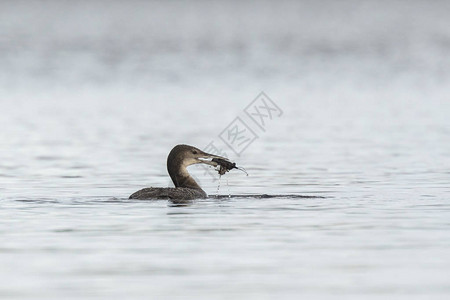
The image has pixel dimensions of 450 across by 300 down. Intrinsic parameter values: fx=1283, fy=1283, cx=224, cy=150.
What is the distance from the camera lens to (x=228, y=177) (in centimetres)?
1970

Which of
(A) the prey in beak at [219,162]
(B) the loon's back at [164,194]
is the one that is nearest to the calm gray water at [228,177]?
(B) the loon's back at [164,194]

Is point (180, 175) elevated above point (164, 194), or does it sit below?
above

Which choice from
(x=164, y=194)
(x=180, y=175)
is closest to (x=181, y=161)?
(x=180, y=175)

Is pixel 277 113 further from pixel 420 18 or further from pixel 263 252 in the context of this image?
pixel 420 18

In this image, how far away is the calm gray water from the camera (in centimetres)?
1043

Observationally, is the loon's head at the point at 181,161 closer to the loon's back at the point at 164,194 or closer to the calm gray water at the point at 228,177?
the calm gray water at the point at 228,177

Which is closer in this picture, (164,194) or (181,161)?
(164,194)

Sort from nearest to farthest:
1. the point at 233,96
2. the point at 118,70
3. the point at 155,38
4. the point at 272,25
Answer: the point at 233,96
the point at 118,70
the point at 155,38
the point at 272,25

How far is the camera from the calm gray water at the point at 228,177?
10430 millimetres

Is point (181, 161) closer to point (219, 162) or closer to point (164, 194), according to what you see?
point (219, 162)

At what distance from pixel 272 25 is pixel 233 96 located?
5694 centimetres

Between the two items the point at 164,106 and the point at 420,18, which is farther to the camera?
the point at 420,18

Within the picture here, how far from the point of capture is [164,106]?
116 feet

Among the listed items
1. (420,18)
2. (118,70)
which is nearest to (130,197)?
(118,70)
